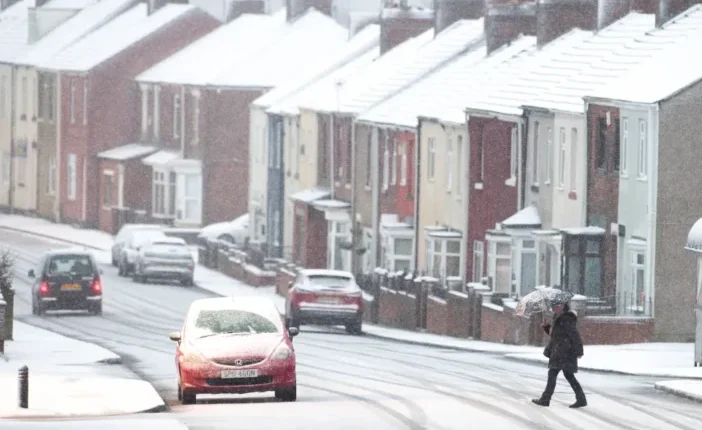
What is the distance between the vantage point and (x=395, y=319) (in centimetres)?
5569

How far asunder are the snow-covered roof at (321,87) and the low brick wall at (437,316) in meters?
21.8

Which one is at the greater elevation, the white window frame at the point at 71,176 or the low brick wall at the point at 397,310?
the white window frame at the point at 71,176

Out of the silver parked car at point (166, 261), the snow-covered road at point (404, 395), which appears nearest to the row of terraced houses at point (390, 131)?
the silver parked car at point (166, 261)

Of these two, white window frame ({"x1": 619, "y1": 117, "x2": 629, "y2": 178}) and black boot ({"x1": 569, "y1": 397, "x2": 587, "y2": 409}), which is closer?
black boot ({"x1": 569, "y1": 397, "x2": 587, "y2": 409})

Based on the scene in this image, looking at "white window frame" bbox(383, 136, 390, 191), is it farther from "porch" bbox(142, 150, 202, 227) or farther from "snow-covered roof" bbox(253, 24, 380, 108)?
"porch" bbox(142, 150, 202, 227)

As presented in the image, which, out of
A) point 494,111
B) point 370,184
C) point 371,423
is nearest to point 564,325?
point 371,423

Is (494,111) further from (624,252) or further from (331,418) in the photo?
(331,418)

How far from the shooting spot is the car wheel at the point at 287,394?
28.0 m

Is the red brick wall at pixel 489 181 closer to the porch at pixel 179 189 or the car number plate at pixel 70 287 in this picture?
the car number plate at pixel 70 287

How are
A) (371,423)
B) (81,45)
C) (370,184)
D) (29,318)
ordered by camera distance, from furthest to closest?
1. (81,45)
2. (370,184)
3. (29,318)
4. (371,423)

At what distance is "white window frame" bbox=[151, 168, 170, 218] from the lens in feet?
287

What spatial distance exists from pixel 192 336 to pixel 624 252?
19926 mm

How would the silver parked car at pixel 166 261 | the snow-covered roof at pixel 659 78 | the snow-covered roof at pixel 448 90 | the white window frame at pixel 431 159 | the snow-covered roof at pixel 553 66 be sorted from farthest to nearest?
1. the silver parked car at pixel 166 261
2. the white window frame at pixel 431 159
3. the snow-covered roof at pixel 448 90
4. the snow-covered roof at pixel 553 66
5. the snow-covered roof at pixel 659 78

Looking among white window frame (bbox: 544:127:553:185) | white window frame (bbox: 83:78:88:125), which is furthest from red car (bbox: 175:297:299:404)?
white window frame (bbox: 83:78:88:125)
